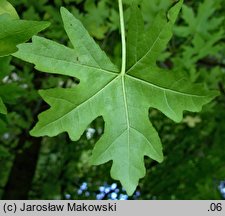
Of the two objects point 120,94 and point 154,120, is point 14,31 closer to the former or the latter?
point 120,94

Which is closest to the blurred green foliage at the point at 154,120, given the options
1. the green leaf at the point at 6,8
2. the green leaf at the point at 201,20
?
the green leaf at the point at 201,20

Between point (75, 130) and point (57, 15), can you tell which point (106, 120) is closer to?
point (75, 130)

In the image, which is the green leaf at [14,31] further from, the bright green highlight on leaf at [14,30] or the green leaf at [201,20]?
the green leaf at [201,20]

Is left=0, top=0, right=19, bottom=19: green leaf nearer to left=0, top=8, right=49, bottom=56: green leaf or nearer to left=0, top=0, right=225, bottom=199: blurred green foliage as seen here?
left=0, top=8, right=49, bottom=56: green leaf

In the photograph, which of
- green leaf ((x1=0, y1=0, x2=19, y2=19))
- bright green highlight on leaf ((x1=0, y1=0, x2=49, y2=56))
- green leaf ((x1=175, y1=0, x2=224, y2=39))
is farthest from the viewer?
green leaf ((x1=175, y1=0, x2=224, y2=39))

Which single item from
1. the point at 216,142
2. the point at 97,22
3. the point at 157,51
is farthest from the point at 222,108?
the point at 157,51

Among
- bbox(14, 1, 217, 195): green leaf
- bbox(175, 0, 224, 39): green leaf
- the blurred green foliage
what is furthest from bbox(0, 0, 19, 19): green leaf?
bbox(175, 0, 224, 39): green leaf

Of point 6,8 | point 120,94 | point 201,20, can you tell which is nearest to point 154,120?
point 201,20
